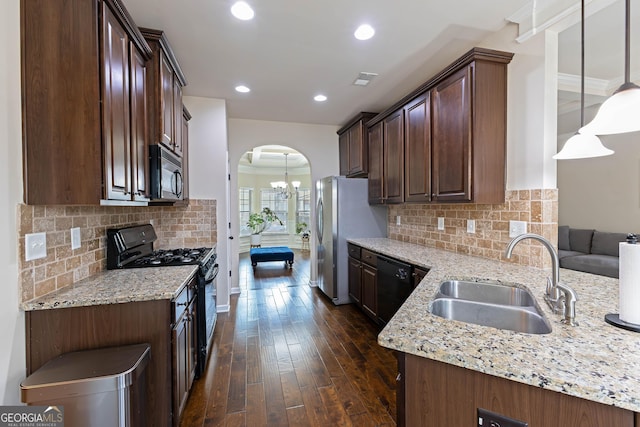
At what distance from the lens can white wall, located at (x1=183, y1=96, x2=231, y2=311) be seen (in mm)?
3479

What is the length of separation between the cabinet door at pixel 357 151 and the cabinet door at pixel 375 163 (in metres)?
0.13

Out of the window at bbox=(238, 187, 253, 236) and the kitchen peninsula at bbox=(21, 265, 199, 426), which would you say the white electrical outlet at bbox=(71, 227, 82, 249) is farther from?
the window at bbox=(238, 187, 253, 236)

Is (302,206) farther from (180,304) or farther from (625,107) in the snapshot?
(625,107)

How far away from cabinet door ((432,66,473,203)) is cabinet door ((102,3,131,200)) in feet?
7.53

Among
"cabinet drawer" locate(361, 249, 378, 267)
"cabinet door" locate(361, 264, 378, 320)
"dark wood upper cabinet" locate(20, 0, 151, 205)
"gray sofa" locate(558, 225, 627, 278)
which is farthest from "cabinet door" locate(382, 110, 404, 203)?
"gray sofa" locate(558, 225, 627, 278)

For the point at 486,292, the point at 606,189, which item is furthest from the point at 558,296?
the point at 606,189

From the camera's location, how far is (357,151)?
4.06 metres

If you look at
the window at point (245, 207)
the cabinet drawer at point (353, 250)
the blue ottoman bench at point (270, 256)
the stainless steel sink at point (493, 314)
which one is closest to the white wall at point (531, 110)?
the stainless steel sink at point (493, 314)

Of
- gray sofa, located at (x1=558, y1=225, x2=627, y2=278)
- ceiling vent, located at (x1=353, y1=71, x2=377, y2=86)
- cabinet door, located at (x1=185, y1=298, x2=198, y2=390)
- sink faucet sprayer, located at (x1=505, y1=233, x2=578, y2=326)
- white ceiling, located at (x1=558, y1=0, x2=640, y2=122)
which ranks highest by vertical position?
white ceiling, located at (x1=558, y1=0, x2=640, y2=122)

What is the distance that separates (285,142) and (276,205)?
185 inches

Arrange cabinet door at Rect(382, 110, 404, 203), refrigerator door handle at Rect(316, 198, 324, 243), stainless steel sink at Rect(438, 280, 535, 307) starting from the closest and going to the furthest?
stainless steel sink at Rect(438, 280, 535, 307), cabinet door at Rect(382, 110, 404, 203), refrigerator door handle at Rect(316, 198, 324, 243)

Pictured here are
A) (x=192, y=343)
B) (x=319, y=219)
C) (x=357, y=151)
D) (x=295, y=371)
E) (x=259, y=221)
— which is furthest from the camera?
(x=259, y=221)

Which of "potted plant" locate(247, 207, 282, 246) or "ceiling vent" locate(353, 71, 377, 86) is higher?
"ceiling vent" locate(353, 71, 377, 86)

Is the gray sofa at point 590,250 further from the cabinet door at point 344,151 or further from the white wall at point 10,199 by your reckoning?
the white wall at point 10,199
